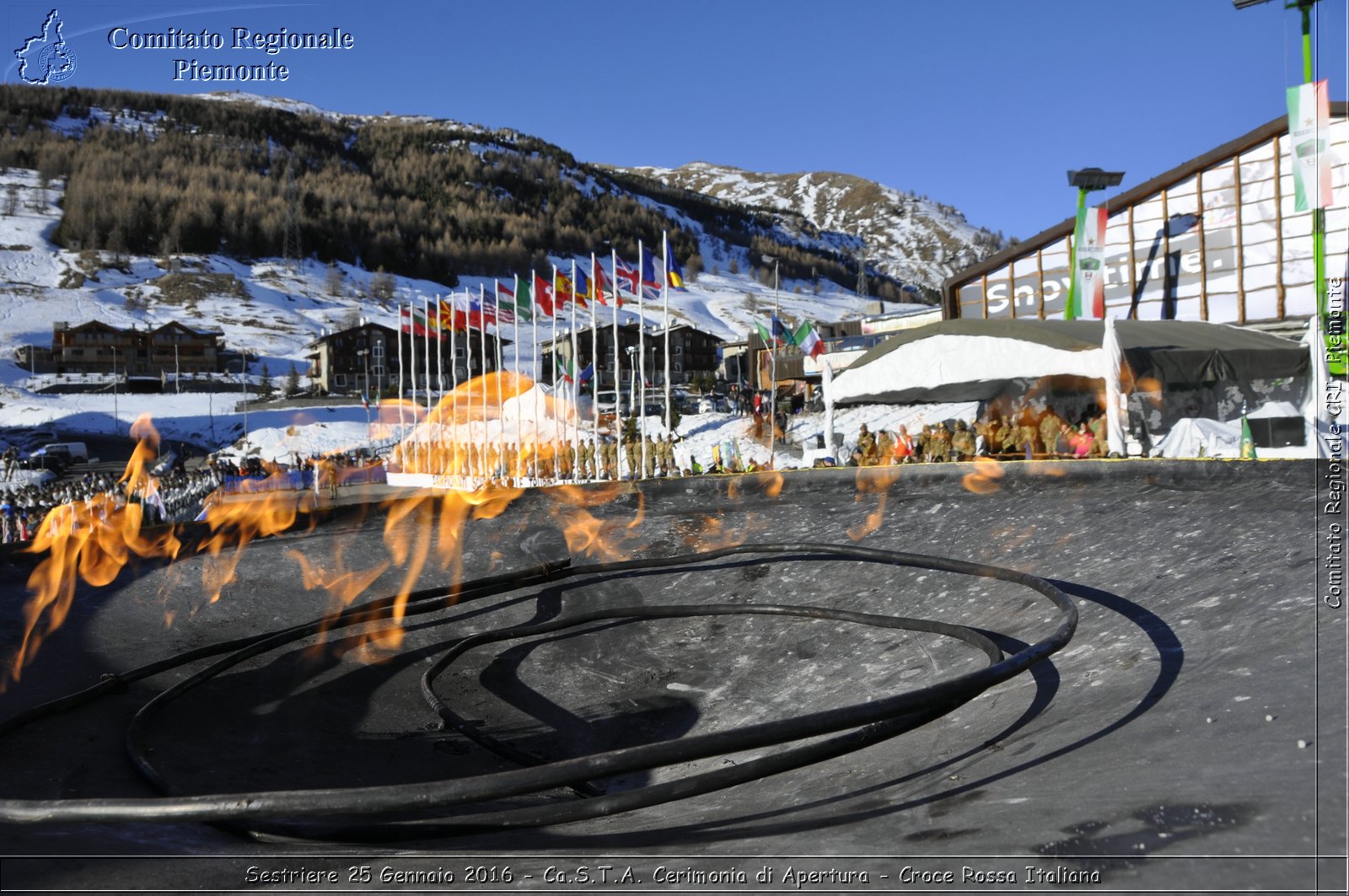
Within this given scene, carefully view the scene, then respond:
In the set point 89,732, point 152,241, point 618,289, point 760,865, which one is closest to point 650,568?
point 89,732

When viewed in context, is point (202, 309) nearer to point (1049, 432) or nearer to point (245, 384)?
point (245, 384)

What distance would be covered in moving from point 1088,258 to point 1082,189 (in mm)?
1923

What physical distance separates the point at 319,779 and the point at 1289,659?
6889 mm

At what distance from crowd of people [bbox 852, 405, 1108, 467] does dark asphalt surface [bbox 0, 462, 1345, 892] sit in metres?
3.16

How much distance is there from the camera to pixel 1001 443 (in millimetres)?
17938

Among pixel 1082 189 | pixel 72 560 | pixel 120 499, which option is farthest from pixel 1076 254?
pixel 120 499

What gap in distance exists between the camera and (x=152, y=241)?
456 feet

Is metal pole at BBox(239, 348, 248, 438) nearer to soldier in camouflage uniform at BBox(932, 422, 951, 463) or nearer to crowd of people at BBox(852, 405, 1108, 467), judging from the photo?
crowd of people at BBox(852, 405, 1108, 467)

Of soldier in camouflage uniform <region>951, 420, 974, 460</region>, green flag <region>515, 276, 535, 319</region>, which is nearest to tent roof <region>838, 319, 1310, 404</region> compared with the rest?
soldier in camouflage uniform <region>951, 420, 974, 460</region>

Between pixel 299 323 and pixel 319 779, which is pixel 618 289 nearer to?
pixel 319 779

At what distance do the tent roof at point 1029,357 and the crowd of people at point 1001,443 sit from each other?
1.19 metres

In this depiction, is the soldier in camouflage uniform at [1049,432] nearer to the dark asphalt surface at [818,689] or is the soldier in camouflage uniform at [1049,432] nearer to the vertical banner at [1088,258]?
the dark asphalt surface at [818,689]

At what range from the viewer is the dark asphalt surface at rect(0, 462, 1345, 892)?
4.20 m

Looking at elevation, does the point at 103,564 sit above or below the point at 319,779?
above
